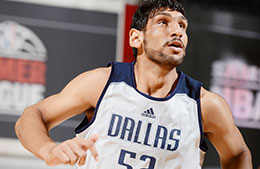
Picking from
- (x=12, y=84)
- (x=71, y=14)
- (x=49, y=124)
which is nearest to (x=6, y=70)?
(x=12, y=84)

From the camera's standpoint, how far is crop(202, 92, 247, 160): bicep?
2.01 metres

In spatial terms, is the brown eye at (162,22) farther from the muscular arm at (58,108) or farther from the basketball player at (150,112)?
the muscular arm at (58,108)

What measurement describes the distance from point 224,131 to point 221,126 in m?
0.03

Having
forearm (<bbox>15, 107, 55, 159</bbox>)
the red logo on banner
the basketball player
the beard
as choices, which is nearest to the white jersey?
the basketball player

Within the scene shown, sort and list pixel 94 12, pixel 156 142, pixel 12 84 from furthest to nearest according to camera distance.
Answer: pixel 94 12 → pixel 12 84 → pixel 156 142

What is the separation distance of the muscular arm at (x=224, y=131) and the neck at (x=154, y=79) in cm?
18

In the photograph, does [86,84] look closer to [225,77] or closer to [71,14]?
[71,14]

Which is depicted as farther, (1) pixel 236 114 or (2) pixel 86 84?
(1) pixel 236 114

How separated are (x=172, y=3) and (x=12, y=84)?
6.15 feet

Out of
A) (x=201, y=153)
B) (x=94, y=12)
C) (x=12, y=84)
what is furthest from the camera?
(x=94, y=12)

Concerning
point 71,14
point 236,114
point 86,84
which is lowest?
point 236,114

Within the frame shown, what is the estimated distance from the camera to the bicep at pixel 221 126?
2006mm

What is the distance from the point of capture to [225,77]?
3.93 metres

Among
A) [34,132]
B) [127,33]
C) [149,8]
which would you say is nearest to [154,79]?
[149,8]
